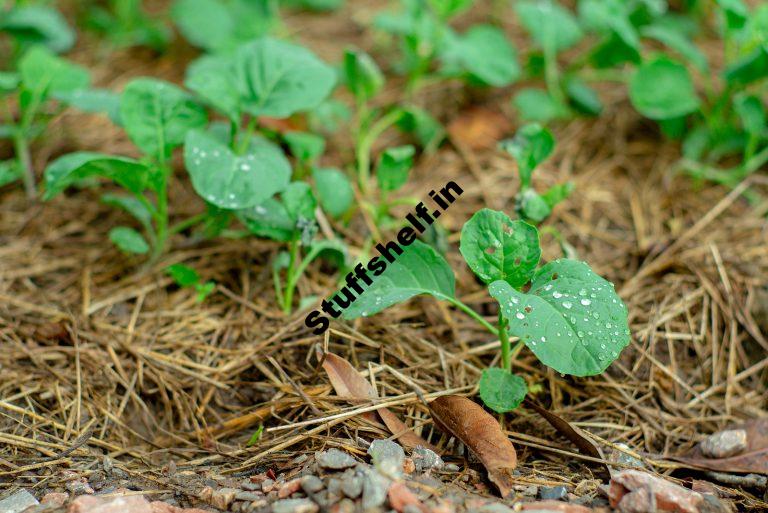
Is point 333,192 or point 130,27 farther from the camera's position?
point 130,27

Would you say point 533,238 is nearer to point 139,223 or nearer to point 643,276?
point 643,276

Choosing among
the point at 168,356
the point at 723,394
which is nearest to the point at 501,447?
the point at 723,394

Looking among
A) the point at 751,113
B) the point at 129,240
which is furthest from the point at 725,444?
the point at 129,240

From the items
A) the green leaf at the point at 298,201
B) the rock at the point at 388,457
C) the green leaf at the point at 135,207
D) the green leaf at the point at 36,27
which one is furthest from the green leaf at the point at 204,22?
the rock at the point at 388,457

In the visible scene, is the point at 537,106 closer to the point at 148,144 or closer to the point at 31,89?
the point at 148,144

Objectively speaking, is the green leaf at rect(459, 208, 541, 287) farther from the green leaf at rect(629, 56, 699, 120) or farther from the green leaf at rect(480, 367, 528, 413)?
the green leaf at rect(629, 56, 699, 120)

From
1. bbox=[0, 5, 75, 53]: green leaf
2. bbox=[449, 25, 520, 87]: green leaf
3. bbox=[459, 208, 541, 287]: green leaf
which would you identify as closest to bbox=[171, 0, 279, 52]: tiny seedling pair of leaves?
bbox=[0, 5, 75, 53]: green leaf
